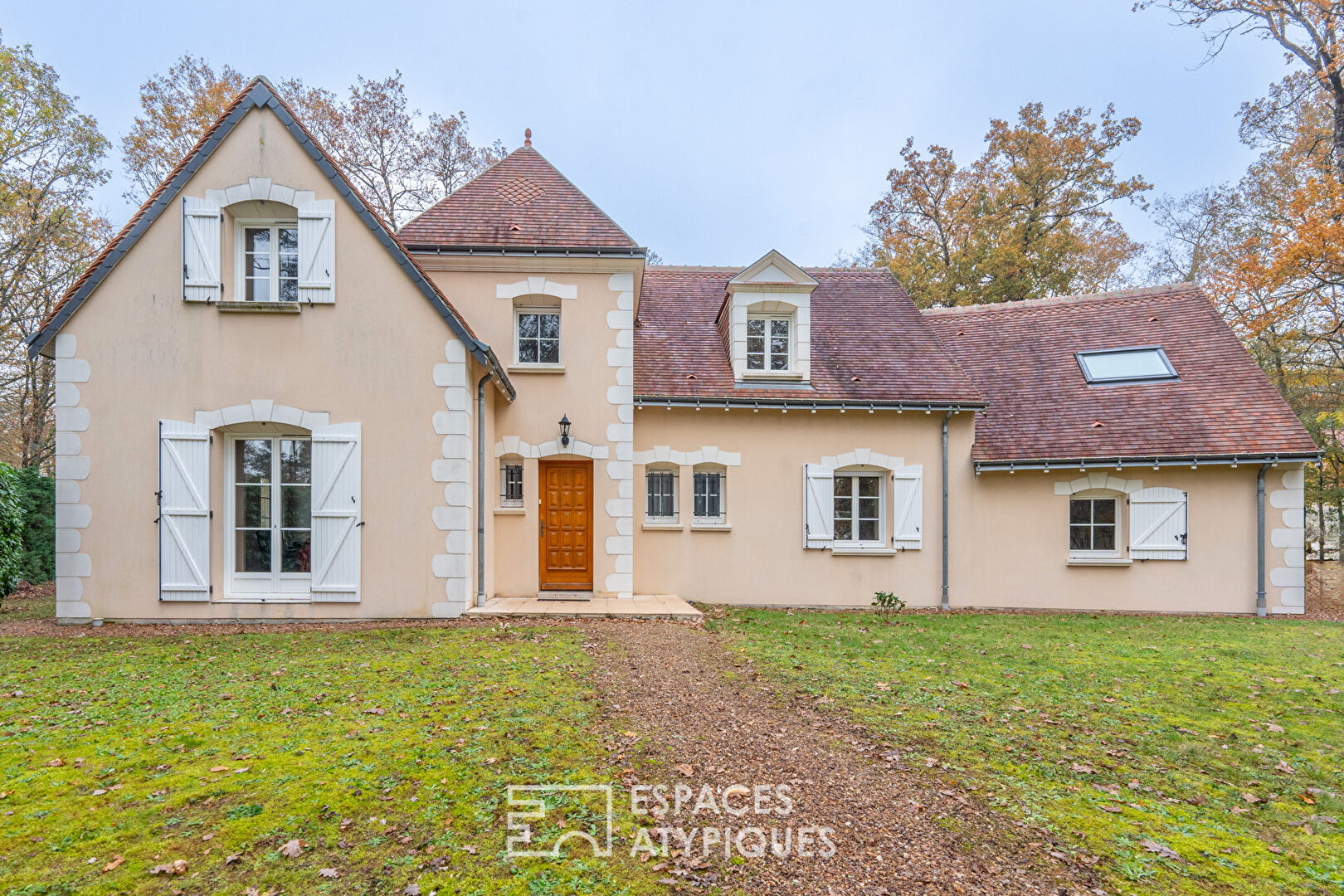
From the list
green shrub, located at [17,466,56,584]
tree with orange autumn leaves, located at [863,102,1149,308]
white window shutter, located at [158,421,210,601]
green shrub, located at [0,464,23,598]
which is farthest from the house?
tree with orange autumn leaves, located at [863,102,1149,308]

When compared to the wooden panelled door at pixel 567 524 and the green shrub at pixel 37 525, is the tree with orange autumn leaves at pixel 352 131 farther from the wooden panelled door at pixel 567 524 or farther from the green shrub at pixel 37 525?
the wooden panelled door at pixel 567 524

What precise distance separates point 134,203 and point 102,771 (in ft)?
63.2

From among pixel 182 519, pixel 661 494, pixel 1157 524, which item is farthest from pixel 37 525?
pixel 1157 524

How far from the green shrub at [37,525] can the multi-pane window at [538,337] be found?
30.2ft

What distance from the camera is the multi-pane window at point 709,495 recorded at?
426 inches

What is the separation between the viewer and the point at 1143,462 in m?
10.4

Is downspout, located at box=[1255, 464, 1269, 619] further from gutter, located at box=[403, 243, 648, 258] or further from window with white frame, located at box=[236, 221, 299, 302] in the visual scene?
window with white frame, located at box=[236, 221, 299, 302]

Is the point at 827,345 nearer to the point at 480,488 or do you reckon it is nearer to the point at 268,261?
the point at 480,488

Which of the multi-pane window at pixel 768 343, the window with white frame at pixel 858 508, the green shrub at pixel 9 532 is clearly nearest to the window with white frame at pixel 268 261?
the green shrub at pixel 9 532

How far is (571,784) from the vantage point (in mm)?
3400

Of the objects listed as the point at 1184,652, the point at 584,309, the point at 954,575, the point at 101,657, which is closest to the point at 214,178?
the point at 584,309

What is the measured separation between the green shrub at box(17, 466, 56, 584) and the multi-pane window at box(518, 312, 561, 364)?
30.2 feet

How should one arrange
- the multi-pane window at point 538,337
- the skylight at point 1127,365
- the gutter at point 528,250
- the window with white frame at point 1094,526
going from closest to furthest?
the gutter at point 528,250 < the multi-pane window at point 538,337 < the window with white frame at point 1094,526 < the skylight at point 1127,365

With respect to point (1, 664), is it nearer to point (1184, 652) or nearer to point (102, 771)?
point (102, 771)
